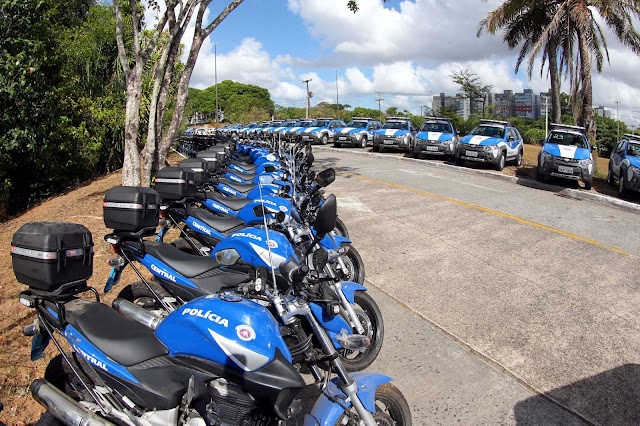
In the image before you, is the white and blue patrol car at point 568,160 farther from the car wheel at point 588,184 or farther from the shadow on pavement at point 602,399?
the shadow on pavement at point 602,399

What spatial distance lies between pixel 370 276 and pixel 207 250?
2.14 meters

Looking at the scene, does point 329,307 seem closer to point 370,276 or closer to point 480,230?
point 370,276

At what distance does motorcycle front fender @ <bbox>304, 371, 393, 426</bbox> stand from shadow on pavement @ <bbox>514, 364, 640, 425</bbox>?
60.8 inches

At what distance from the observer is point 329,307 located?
2.79 m

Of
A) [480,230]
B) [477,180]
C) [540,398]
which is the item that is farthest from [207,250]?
[477,180]

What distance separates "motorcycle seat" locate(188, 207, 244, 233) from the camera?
5094 mm

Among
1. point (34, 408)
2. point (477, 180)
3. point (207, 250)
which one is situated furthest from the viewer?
point (477, 180)

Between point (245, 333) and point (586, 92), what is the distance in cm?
1875

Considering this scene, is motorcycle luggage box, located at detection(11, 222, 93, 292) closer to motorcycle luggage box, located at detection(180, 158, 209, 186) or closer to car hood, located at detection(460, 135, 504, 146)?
motorcycle luggage box, located at detection(180, 158, 209, 186)

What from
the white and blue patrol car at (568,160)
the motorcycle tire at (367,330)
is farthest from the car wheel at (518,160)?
the motorcycle tire at (367,330)

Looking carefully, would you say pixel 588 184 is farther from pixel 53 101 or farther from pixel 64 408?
pixel 64 408

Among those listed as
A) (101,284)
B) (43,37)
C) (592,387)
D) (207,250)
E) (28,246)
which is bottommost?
(592,387)

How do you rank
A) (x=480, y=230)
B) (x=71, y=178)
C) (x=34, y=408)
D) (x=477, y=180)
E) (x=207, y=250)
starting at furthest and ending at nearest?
(x=477, y=180) < (x=71, y=178) < (x=480, y=230) < (x=207, y=250) < (x=34, y=408)

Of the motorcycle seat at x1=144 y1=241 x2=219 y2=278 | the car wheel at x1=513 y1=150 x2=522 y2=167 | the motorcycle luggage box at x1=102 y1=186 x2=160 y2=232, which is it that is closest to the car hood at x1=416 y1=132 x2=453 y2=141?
the car wheel at x1=513 y1=150 x2=522 y2=167
